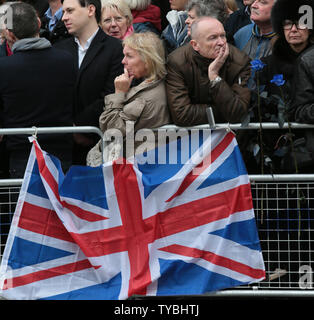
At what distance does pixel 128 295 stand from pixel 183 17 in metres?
2.74

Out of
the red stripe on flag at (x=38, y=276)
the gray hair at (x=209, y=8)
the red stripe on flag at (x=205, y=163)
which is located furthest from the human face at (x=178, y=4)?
the red stripe on flag at (x=38, y=276)

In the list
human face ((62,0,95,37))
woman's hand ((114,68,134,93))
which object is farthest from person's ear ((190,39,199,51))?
human face ((62,0,95,37))

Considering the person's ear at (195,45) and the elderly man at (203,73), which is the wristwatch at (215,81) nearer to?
the elderly man at (203,73)

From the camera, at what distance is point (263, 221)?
771cm

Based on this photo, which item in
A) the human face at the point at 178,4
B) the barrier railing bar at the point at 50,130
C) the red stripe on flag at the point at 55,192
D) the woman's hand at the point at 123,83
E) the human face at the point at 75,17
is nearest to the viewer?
the barrier railing bar at the point at 50,130

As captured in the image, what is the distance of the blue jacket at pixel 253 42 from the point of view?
8539 millimetres

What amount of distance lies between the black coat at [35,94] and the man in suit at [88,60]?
21 cm

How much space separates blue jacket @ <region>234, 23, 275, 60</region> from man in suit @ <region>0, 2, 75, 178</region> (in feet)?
5.11

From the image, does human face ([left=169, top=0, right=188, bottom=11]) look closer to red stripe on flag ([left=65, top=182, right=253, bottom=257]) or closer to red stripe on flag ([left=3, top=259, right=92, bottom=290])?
red stripe on flag ([left=65, top=182, right=253, bottom=257])

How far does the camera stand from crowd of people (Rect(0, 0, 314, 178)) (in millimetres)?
7707

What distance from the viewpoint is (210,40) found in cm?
792

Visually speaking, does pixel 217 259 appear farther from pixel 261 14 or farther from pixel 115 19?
pixel 115 19

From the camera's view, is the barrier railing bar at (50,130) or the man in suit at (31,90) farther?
the man in suit at (31,90)

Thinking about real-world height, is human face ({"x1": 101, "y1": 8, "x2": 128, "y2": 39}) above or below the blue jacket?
above
